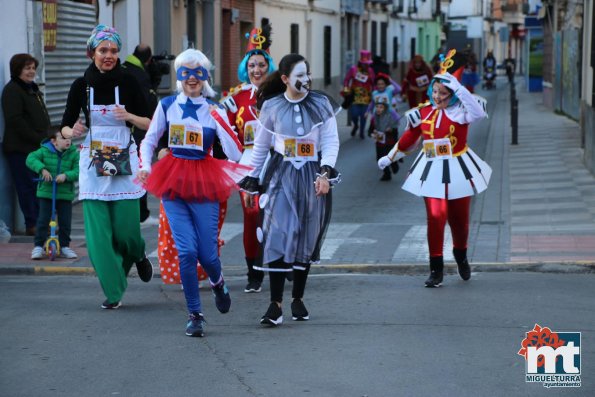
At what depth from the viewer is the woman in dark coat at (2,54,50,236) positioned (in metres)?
12.5

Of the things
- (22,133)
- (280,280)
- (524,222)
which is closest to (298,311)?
(280,280)

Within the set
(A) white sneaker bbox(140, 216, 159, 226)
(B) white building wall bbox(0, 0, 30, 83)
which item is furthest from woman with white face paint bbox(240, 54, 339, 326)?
(A) white sneaker bbox(140, 216, 159, 226)

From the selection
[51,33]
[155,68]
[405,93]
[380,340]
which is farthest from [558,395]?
[405,93]

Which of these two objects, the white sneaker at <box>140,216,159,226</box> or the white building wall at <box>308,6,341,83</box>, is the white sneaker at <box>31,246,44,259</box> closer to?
the white sneaker at <box>140,216,159,226</box>

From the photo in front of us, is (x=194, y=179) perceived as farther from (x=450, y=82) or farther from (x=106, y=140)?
(x=450, y=82)

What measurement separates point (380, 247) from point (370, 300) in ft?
10.2

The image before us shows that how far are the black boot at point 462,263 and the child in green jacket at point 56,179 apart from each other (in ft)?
11.8

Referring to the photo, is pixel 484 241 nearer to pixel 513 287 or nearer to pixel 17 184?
pixel 513 287

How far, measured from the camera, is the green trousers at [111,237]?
843 centimetres

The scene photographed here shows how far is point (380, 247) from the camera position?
11.9 m

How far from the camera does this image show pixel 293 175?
25.8 ft

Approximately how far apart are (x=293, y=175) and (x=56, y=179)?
375 centimetres

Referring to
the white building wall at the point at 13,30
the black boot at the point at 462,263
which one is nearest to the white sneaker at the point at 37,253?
the white building wall at the point at 13,30

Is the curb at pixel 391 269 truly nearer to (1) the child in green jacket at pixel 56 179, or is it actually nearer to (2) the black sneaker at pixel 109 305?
(1) the child in green jacket at pixel 56 179
